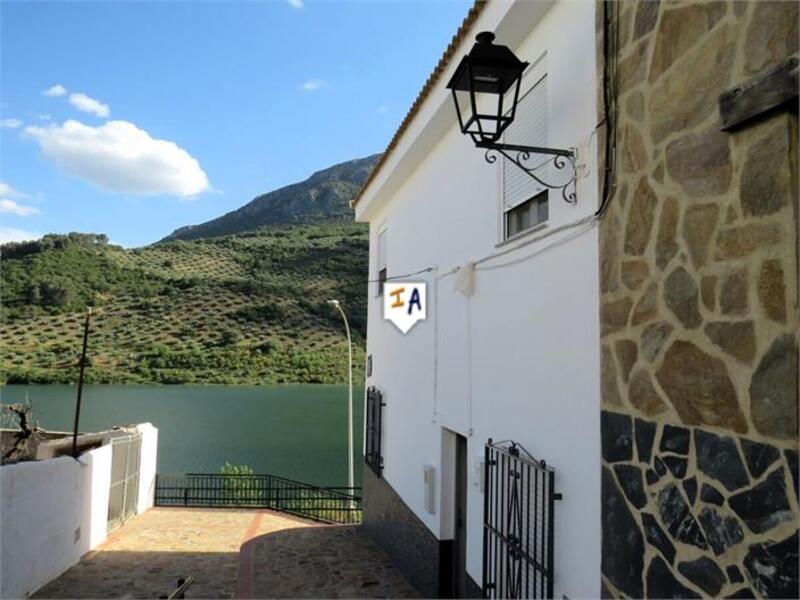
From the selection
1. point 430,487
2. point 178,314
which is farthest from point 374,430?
point 178,314

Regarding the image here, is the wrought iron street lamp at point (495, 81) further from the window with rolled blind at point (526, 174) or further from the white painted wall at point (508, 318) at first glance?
the window with rolled blind at point (526, 174)

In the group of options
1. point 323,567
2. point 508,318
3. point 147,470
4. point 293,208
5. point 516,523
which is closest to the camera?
point 516,523

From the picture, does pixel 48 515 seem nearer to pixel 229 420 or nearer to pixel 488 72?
pixel 488 72

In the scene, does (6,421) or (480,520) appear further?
(6,421)

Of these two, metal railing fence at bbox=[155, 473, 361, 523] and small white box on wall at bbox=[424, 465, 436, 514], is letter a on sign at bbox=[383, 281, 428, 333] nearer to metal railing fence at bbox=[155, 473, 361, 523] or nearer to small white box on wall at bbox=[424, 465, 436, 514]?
small white box on wall at bbox=[424, 465, 436, 514]

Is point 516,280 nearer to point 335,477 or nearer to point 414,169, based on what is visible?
point 414,169

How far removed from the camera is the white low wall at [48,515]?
8047mm

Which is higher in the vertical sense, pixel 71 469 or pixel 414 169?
pixel 414 169

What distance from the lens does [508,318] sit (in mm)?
5195

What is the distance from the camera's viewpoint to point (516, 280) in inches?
199

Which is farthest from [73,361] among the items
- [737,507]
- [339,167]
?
[339,167]

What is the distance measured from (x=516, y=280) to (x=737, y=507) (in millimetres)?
2800

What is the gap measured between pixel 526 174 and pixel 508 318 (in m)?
1.25

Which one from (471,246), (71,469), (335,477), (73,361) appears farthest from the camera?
(73,361)
